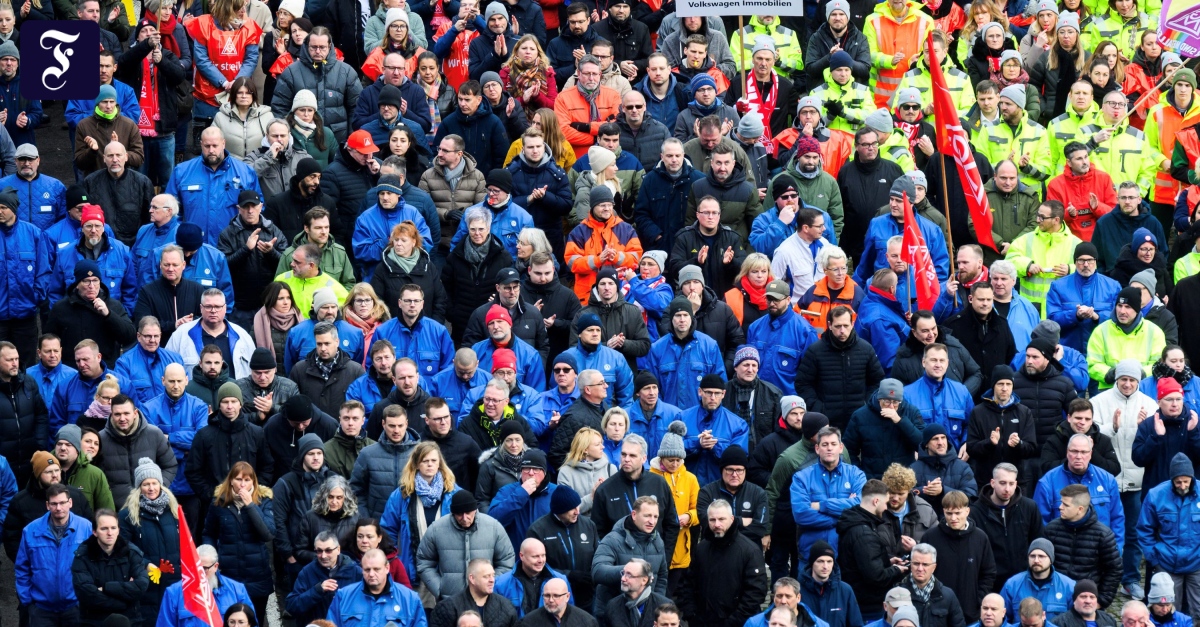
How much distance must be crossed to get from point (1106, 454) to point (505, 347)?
15.0 ft

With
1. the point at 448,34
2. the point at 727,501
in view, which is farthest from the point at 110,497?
the point at 448,34

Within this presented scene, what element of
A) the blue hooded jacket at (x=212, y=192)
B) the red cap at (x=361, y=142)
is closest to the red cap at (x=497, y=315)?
the red cap at (x=361, y=142)

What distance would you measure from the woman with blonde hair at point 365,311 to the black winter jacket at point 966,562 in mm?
4641

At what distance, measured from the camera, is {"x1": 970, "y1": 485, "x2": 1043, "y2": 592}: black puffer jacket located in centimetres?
1631

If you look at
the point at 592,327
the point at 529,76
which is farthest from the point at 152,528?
the point at 529,76

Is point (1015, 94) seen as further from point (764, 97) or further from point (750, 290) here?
point (750, 290)

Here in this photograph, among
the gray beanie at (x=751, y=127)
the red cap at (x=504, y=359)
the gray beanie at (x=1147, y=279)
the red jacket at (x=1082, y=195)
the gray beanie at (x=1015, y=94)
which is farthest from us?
the gray beanie at (x=1015, y=94)

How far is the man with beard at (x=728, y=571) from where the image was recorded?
15656mm

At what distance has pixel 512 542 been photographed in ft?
53.1

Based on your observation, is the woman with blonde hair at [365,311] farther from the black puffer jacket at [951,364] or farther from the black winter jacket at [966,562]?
the black winter jacket at [966,562]

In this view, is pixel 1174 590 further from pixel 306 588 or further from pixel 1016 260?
pixel 306 588

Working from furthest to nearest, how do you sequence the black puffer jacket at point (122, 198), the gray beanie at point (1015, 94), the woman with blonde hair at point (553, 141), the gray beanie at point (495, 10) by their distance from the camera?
1. the gray beanie at point (495, 10)
2. the gray beanie at point (1015, 94)
3. the woman with blonde hair at point (553, 141)
4. the black puffer jacket at point (122, 198)

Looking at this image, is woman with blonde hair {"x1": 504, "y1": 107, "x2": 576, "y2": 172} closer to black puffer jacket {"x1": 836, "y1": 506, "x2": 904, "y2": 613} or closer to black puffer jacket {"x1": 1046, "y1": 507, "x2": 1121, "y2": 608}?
black puffer jacket {"x1": 836, "y1": 506, "x2": 904, "y2": 613}

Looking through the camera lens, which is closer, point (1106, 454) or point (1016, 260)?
point (1106, 454)
